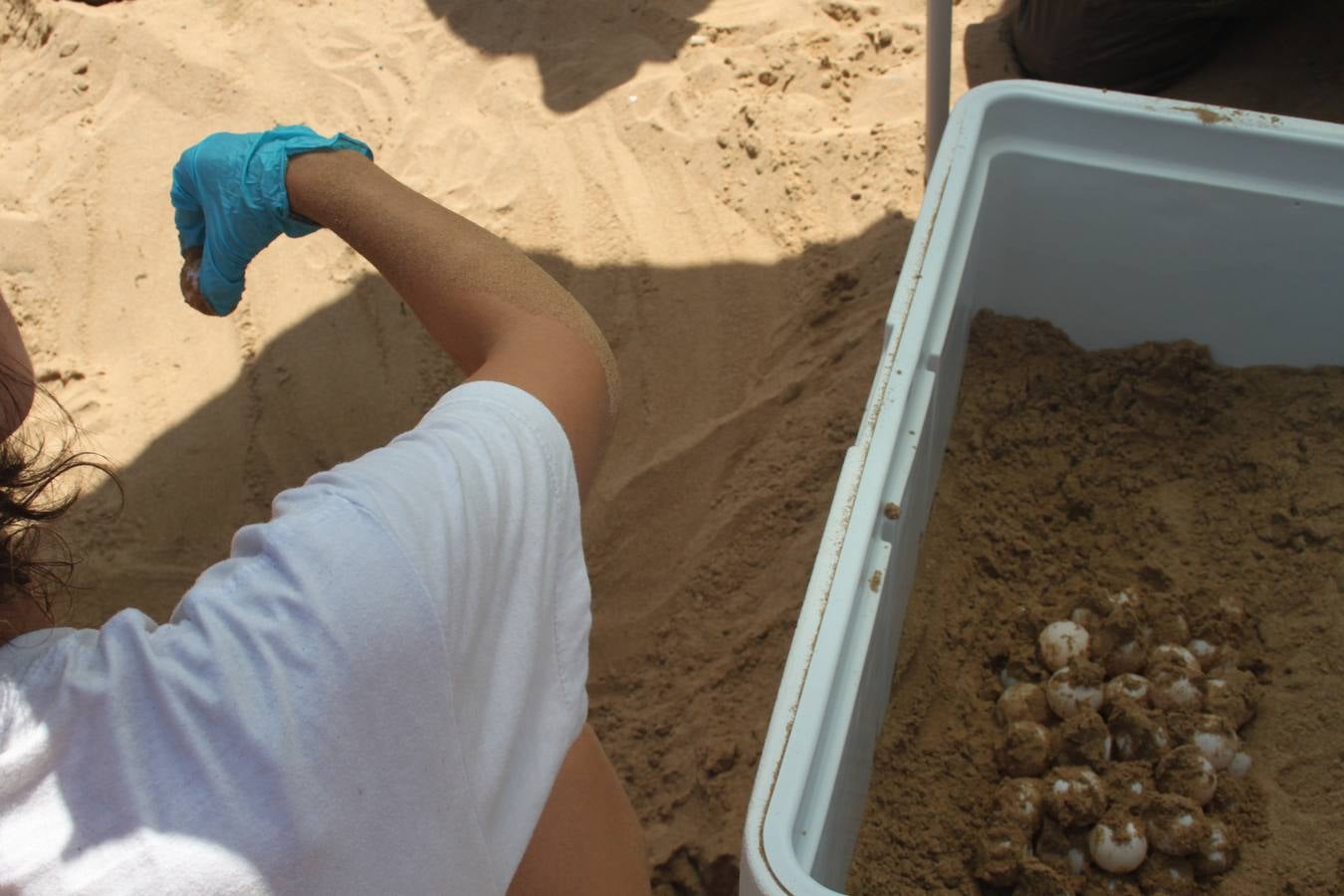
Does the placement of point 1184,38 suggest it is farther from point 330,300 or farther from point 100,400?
point 100,400

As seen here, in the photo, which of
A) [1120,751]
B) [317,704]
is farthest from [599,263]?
[317,704]

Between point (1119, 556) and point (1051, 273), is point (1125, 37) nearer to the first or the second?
point (1051, 273)

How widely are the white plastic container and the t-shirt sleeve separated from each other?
0.32m

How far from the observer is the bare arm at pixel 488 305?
48.4 inches

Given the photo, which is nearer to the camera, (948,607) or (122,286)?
(948,607)

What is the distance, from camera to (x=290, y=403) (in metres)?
2.53

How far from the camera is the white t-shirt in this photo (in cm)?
87

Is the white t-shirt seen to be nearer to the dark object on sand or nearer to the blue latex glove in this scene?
the blue latex glove

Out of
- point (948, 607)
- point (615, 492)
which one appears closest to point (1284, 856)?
point (948, 607)

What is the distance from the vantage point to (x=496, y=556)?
1069mm

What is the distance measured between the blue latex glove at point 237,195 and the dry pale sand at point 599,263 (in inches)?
25.4

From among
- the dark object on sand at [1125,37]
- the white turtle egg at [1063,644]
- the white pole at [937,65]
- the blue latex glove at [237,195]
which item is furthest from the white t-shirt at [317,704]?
the dark object on sand at [1125,37]

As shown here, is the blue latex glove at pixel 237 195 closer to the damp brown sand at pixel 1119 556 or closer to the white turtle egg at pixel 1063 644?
the damp brown sand at pixel 1119 556

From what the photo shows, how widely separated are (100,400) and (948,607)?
6.52 ft
